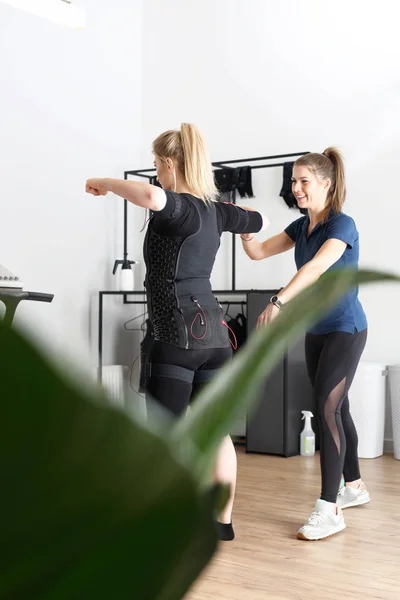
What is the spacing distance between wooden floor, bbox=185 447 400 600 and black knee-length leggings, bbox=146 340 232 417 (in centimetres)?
54

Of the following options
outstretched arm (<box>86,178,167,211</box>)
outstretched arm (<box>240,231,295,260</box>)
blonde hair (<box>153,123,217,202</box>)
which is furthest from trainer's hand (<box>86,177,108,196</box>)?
outstretched arm (<box>240,231,295,260</box>)

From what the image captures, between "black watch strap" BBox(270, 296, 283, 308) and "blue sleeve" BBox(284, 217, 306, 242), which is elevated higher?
"blue sleeve" BBox(284, 217, 306, 242)

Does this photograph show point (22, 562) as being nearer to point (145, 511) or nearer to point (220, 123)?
point (145, 511)

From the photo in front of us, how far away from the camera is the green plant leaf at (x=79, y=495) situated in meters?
0.10

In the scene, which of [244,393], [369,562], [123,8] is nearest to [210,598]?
[369,562]

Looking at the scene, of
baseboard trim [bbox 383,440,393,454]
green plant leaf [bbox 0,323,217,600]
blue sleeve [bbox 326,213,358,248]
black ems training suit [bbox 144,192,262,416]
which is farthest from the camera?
baseboard trim [bbox 383,440,393,454]

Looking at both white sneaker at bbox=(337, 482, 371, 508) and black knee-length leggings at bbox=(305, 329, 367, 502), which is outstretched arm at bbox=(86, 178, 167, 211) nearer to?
black knee-length leggings at bbox=(305, 329, 367, 502)

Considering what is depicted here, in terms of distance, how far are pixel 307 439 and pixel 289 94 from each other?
229cm

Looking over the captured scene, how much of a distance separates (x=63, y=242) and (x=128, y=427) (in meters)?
5.37

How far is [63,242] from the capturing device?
5.38m

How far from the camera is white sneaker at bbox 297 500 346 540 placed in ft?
9.36

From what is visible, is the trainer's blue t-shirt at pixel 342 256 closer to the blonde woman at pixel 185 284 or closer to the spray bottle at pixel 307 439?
the blonde woman at pixel 185 284

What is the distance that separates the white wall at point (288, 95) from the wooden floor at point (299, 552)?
4.86ft

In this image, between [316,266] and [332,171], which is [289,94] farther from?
[316,266]
